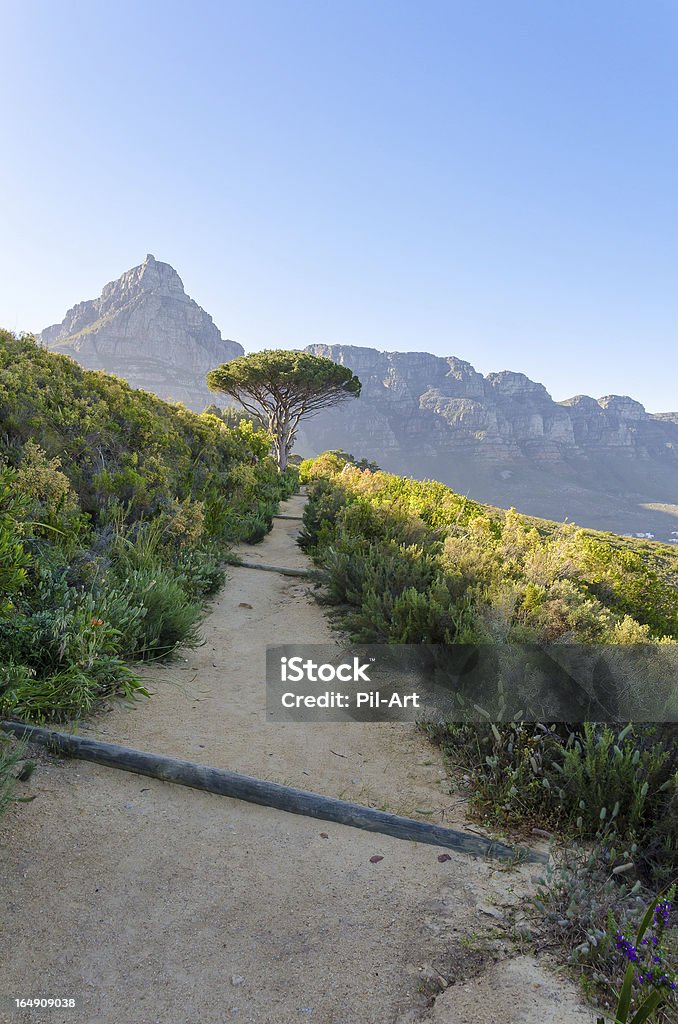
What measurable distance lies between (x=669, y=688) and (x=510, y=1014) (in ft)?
9.03

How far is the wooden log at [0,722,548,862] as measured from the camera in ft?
10.2

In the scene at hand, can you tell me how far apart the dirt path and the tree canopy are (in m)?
29.0

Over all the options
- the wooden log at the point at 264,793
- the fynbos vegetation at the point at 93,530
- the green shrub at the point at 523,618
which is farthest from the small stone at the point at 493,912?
the fynbos vegetation at the point at 93,530

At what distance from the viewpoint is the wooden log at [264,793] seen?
10.2ft

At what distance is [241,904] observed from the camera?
2584 mm

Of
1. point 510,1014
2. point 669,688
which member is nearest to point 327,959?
point 510,1014

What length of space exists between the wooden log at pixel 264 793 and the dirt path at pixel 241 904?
6 cm

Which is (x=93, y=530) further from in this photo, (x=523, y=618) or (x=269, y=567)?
(x=523, y=618)

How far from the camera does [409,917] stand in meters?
2.55

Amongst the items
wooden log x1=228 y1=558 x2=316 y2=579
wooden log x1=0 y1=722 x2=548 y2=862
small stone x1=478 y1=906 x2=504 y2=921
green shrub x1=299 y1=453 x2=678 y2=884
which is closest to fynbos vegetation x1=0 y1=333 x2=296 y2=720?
wooden log x1=0 y1=722 x2=548 y2=862

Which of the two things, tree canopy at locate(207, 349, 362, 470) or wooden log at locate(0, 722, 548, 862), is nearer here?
wooden log at locate(0, 722, 548, 862)

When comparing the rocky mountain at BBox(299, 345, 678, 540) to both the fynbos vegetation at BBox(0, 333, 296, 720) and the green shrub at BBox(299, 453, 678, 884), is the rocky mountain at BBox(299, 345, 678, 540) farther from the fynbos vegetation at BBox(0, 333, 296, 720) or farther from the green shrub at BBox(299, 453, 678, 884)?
the fynbos vegetation at BBox(0, 333, 296, 720)

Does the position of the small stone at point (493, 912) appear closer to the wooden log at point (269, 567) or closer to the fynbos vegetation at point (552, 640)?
the fynbos vegetation at point (552, 640)

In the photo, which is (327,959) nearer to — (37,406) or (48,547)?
(48,547)
